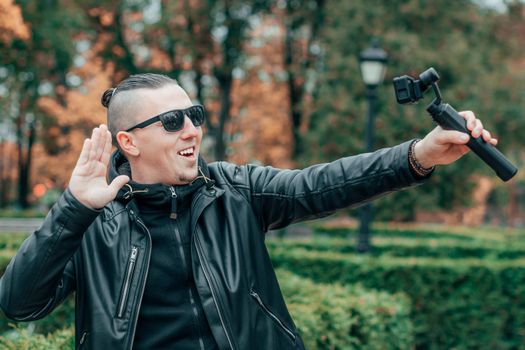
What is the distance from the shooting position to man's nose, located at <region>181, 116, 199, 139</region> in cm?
252

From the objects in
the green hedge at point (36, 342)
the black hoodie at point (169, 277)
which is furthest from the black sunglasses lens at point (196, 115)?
the green hedge at point (36, 342)

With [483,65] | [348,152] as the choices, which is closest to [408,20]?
[483,65]

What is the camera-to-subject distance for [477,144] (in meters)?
2.20

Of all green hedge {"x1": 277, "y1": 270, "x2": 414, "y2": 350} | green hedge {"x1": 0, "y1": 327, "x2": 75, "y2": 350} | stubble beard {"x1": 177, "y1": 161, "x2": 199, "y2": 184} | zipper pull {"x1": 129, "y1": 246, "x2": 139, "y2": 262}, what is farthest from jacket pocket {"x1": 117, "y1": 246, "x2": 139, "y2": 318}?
green hedge {"x1": 277, "y1": 270, "x2": 414, "y2": 350}

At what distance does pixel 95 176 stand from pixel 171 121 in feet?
1.23

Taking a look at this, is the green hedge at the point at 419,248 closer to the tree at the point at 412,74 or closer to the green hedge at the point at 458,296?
the green hedge at the point at 458,296

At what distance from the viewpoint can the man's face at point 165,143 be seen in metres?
2.51

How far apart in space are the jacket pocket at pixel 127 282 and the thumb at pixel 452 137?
1.12 metres

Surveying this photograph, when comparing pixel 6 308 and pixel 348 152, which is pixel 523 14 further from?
pixel 6 308

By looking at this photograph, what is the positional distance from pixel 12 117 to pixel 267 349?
77.2 feet

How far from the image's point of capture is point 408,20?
2447 centimetres

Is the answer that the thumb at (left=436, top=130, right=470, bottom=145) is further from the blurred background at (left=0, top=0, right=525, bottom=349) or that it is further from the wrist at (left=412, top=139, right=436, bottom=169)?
the blurred background at (left=0, top=0, right=525, bottom=349)

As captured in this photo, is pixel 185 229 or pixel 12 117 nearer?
pixel 185 229

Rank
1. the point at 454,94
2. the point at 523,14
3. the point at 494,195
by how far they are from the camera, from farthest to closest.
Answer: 1. the point at 494,195
2. the point at 523,14
3. the point at 454,94
